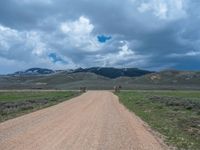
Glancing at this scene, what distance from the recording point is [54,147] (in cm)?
1409

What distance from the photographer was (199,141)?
682 inches

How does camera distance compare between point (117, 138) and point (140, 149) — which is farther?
point (117, 138)

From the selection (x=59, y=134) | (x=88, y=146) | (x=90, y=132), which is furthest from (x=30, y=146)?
(x=90, y=132)

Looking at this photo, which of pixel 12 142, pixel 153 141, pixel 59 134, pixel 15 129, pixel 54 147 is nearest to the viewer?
pixel 54 147

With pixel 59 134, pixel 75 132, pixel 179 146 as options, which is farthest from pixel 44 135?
pixel 179 146

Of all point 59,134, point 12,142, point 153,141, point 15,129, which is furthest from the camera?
point 15,129

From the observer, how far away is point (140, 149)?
14.2 meters

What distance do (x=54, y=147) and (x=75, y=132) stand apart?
480 centimetres

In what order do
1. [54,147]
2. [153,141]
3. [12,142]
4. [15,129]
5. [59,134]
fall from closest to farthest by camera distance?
1. [54,147]
2. [12,142]
3. [153,141]
4. [59,134]
5. [15,129]

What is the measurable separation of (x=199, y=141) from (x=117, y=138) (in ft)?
12.5

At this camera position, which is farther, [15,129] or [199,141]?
[15,129]

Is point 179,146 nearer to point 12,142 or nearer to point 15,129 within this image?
point 12,142

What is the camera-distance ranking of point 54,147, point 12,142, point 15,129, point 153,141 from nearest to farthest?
point 54,147 → point 12,142 → point 153,141 → point 15,129

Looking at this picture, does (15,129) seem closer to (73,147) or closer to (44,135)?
(44,135)
